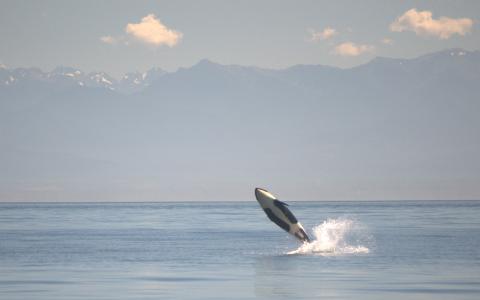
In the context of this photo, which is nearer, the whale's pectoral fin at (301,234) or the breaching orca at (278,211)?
the breaching orca at (278,211)

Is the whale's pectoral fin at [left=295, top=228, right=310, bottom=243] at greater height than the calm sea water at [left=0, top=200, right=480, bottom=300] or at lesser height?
greater

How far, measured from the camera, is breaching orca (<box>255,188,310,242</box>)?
2206 inches

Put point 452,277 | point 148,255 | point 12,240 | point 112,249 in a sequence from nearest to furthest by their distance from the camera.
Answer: point 452,277 → point 148,255 → point 112,249 → point 12,240

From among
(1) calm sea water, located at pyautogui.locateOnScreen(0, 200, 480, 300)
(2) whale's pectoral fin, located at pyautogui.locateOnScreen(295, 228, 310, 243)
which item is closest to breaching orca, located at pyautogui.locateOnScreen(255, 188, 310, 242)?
(2) whale's pectoral fin, located at pyautogui.locateOnScreen(295, 228, 310, 243)

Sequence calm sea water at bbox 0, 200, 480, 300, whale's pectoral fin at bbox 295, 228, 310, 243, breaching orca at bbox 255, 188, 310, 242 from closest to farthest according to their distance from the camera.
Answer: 1. calm sea water at bbox 0, 200, 480, 300
2. breaching orca at bbox 255, 188, 310, 242
3. whale's pectoral fin at bbox 295, 228, 310, 243

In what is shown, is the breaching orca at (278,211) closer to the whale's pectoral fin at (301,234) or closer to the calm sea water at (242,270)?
the whale's pectoral fin at (301,234)

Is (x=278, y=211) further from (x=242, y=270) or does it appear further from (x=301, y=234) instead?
(x=242, y=270)

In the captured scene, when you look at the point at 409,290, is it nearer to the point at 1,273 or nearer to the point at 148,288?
the point at 148,288

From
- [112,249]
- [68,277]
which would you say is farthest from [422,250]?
[68,277]

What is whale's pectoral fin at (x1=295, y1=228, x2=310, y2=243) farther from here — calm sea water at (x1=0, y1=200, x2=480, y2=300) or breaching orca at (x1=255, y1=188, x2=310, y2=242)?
calm sea water at (x1=0, y1=200, x2=480, y2=300)

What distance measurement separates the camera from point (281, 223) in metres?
57.4

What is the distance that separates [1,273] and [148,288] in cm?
1149

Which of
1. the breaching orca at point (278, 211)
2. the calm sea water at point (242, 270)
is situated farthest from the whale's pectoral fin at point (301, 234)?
the calm sea water at point (242, 270)

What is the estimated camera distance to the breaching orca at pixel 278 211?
56.0m
